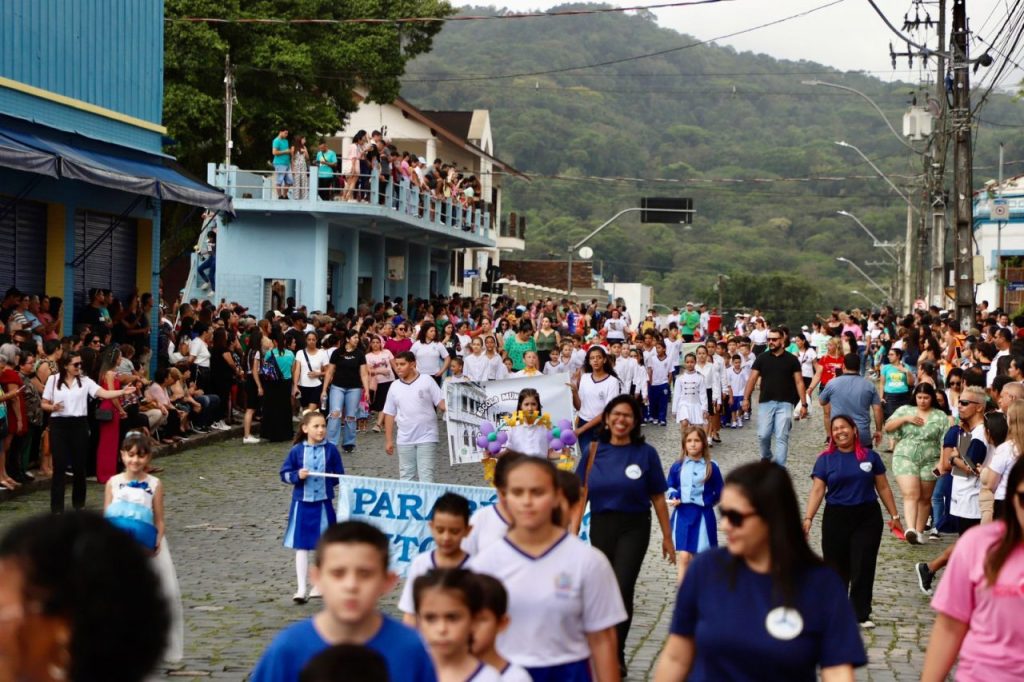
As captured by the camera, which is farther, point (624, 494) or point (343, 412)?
point (343, 412)

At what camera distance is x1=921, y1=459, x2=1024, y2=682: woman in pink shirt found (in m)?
5.43

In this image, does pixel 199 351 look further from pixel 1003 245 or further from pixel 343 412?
pixel 1003 245

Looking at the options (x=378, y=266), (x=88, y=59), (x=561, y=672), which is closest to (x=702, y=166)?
(x=378, y=266)

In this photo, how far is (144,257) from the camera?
2828 cm

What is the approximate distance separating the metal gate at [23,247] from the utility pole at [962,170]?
48.3 feet

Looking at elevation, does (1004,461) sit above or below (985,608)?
above

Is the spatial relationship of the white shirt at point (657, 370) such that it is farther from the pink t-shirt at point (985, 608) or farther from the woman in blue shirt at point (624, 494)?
the pink t-shirt at point (985, 608)

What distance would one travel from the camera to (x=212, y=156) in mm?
43594

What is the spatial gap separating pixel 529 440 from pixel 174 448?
31.5 feet

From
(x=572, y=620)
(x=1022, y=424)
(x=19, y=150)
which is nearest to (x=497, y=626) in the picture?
(x=572, y=620)

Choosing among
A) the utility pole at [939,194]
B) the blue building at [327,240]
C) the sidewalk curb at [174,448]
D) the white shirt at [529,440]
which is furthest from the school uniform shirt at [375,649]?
the utility pole at [939,194]

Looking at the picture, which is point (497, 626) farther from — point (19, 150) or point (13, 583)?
point (19, 150)

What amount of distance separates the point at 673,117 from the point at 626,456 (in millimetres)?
157194

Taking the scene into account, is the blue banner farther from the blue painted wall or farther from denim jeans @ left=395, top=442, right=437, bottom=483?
the blue painted wall
